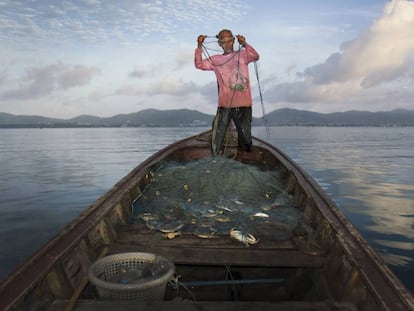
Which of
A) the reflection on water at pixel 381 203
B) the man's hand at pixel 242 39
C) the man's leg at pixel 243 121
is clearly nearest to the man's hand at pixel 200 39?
the man's hand at pixel 242 39

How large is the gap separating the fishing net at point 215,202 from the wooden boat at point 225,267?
269 mm

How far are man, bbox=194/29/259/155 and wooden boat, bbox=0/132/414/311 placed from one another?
10.4 ft

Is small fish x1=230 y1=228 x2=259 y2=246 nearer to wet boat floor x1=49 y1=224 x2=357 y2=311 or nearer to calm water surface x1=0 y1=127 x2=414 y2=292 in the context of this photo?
wet boat floor x1=49 y1=224 x2=357 y2=311

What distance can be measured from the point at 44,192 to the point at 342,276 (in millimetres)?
11265

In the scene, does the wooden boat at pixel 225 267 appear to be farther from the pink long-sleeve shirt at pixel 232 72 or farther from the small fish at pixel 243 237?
the pink long-sleeve shirt at pixel 232 72

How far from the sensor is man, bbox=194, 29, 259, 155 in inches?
298

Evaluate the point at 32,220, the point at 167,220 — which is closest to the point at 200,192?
the point at 167,220

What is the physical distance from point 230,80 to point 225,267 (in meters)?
4.84

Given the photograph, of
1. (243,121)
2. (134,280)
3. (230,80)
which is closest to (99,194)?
(243,121)

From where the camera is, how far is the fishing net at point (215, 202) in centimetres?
467

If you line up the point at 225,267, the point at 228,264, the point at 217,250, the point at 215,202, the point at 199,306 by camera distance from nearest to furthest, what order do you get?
the point at 199,306, the point at 228,264, the point at 217,250, the point at 225,267, the point at 215,202

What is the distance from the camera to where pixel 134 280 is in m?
3.06

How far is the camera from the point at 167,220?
4941mm

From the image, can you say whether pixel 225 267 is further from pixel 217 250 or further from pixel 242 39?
pixel 242 39
